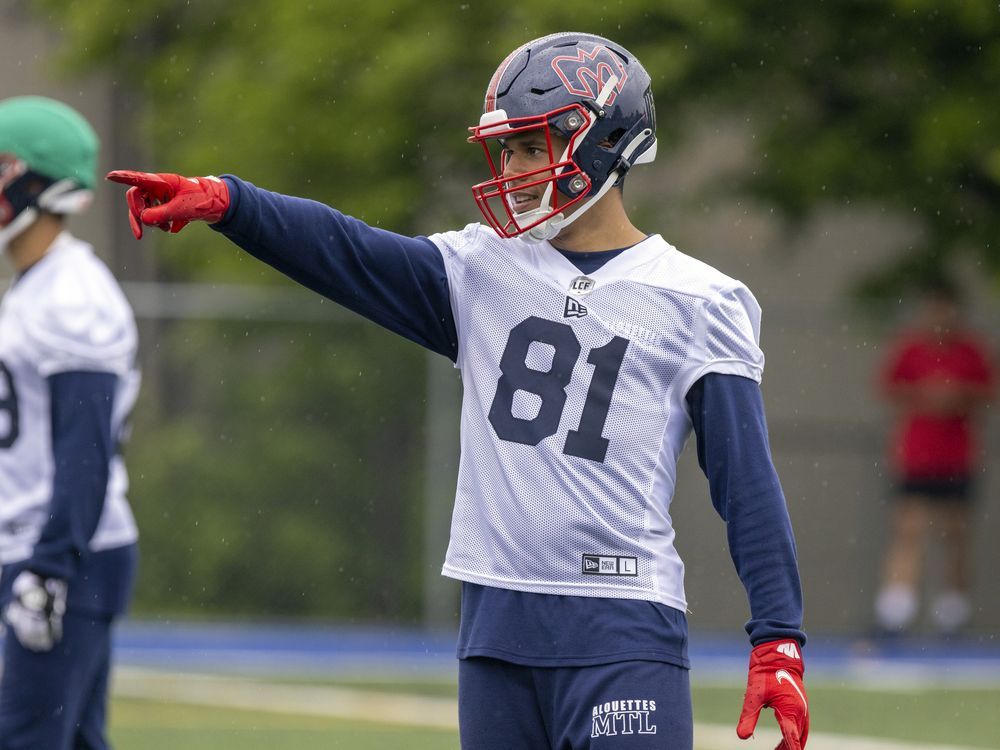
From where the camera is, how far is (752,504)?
4.07m

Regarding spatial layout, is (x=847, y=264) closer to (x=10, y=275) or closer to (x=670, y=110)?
(x=670, y=110)

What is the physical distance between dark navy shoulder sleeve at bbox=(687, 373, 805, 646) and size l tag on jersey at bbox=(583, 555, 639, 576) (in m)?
0.23

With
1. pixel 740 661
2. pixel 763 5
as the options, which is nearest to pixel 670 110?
pixel 763 5

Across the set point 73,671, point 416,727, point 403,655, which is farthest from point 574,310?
point 403,655

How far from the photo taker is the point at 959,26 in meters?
12.3

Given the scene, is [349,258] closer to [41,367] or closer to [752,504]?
[752,504]

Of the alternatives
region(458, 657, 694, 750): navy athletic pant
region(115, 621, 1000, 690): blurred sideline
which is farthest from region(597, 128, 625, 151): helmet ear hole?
region(115, 621, 1000, 690): blurred sideline

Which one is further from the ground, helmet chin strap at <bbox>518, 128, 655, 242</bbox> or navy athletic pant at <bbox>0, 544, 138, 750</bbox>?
helmet chin strap at <bbox>518, 128, 655, 242</bbox>

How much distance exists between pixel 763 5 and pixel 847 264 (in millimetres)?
5038

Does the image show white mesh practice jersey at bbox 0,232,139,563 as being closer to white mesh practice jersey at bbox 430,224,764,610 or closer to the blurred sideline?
white mesh practice jersey at bbox 430,224,764,610

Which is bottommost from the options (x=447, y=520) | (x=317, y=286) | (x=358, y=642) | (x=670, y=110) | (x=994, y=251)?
(x=358, y=642)

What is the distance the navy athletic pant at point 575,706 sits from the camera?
154 inches

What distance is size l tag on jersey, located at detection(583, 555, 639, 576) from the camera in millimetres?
4047

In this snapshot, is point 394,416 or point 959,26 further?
point 394,416
